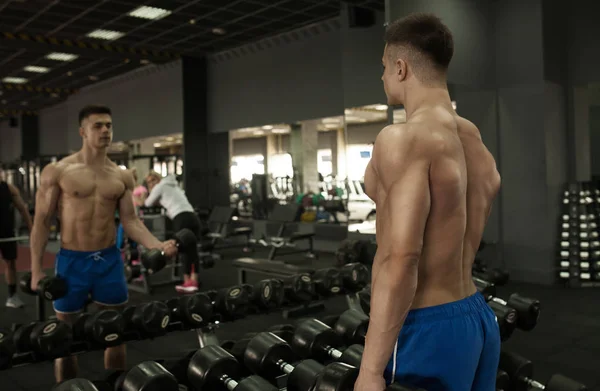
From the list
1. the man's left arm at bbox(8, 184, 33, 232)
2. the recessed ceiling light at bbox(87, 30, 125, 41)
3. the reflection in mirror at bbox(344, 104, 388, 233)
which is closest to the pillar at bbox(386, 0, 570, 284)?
the reflection in mirror at bbox(344, 104, 388, 233)

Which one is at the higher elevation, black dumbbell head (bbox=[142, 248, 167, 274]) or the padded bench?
black dumbbell head (bbox=[142, 248, 167, 274])

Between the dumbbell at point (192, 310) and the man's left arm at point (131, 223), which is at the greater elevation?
the man's left arm at point (131, 223)

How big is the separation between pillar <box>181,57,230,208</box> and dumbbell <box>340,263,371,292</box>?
6.79 meters

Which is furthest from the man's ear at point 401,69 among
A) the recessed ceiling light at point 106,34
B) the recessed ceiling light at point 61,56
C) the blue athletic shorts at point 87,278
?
the recessed ceiling light at point 61,56

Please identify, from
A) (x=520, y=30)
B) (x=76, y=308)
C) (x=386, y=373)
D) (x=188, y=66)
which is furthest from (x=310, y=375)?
(x=188, y=66)

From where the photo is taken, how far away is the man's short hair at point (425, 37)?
3.75 feet

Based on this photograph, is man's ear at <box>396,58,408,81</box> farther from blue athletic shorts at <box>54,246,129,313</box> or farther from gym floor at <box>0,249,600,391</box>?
gym floor at <box>0,249,600,391</box>

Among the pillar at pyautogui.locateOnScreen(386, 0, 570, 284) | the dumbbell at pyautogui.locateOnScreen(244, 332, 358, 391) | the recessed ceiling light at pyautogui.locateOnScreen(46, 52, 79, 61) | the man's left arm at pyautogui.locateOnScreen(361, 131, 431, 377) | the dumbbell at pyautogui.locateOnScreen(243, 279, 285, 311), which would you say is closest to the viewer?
the man's left arm at pyautogui.locateOnScreen(361, 131, 431, 377)

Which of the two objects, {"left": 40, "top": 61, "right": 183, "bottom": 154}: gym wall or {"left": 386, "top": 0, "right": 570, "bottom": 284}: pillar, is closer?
{"left": 386, "top": 0, "right": 570, "bottom": 284}: pillar

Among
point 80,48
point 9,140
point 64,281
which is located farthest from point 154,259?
point 9,140

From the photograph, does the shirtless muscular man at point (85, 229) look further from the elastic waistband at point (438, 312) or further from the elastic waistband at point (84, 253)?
the elastic waistband at point (438, 312)

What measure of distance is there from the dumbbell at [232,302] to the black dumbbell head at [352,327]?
53cm

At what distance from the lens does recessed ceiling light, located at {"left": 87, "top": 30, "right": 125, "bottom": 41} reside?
324 inches

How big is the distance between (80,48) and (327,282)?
7506 millimetres
